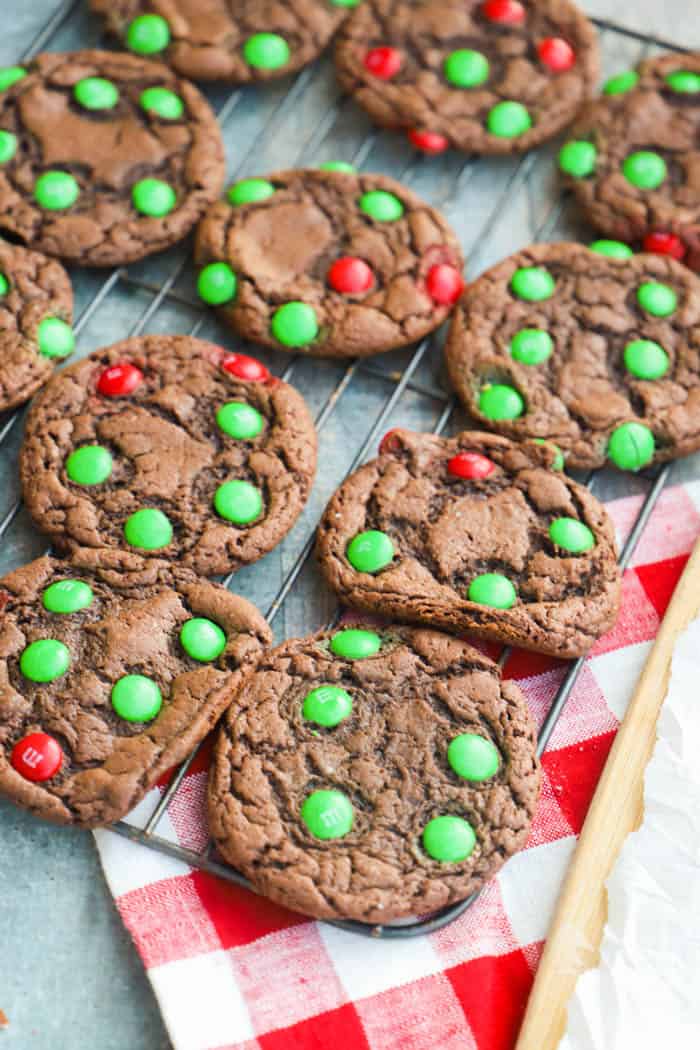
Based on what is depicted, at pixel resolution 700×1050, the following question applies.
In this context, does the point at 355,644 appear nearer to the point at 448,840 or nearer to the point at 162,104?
the point at 448,840

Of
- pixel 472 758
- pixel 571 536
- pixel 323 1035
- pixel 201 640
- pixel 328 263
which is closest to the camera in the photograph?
pixel 323 1035

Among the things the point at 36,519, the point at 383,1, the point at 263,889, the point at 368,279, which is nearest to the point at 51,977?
the point at 263,889

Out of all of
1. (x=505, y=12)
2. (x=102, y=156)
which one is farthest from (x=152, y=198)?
(x=505, y=12)

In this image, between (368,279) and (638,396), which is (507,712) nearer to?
(638,396)

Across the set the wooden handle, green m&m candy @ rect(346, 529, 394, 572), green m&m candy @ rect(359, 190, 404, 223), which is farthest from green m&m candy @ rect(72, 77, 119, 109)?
the wooden handle

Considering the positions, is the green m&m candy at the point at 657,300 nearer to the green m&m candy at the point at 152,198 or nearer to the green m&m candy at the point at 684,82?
the green m&m candy at the point at 684,82

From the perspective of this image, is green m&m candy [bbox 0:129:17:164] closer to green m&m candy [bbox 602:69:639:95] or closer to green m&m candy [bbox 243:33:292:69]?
green m&m candy [bbox 243:33:292:69]
